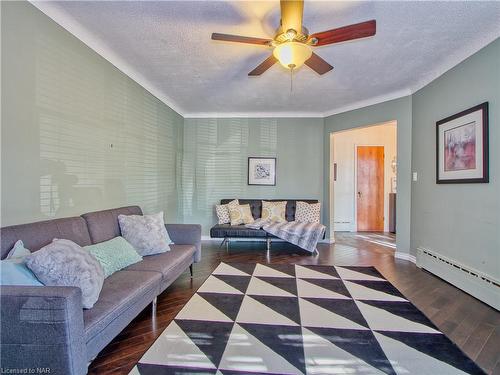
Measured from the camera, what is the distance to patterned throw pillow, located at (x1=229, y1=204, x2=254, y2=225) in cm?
521

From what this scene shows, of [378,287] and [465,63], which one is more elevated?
[465,63]

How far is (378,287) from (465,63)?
2.67 metres

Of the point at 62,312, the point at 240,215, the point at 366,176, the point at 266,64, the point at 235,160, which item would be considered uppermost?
the point at 266,64

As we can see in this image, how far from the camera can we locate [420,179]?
406 cm

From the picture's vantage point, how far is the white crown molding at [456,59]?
2.72m

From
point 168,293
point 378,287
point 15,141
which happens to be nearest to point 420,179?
point 378,287

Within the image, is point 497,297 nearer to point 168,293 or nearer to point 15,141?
point 168,293

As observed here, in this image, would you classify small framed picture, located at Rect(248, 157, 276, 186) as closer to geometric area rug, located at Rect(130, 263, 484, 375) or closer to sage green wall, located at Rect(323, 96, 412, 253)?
sage green wall, located at Rect(323, 96, 412, 253)

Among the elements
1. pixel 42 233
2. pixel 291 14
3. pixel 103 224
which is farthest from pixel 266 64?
pixel 42 233

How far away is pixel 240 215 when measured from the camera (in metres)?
5.26

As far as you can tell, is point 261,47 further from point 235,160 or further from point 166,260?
point 235,160

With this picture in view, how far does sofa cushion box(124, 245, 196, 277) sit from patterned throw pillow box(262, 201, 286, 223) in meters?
2.27

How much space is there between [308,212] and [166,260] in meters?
3.21

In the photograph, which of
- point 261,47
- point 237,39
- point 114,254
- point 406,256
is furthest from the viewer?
point 406,256
